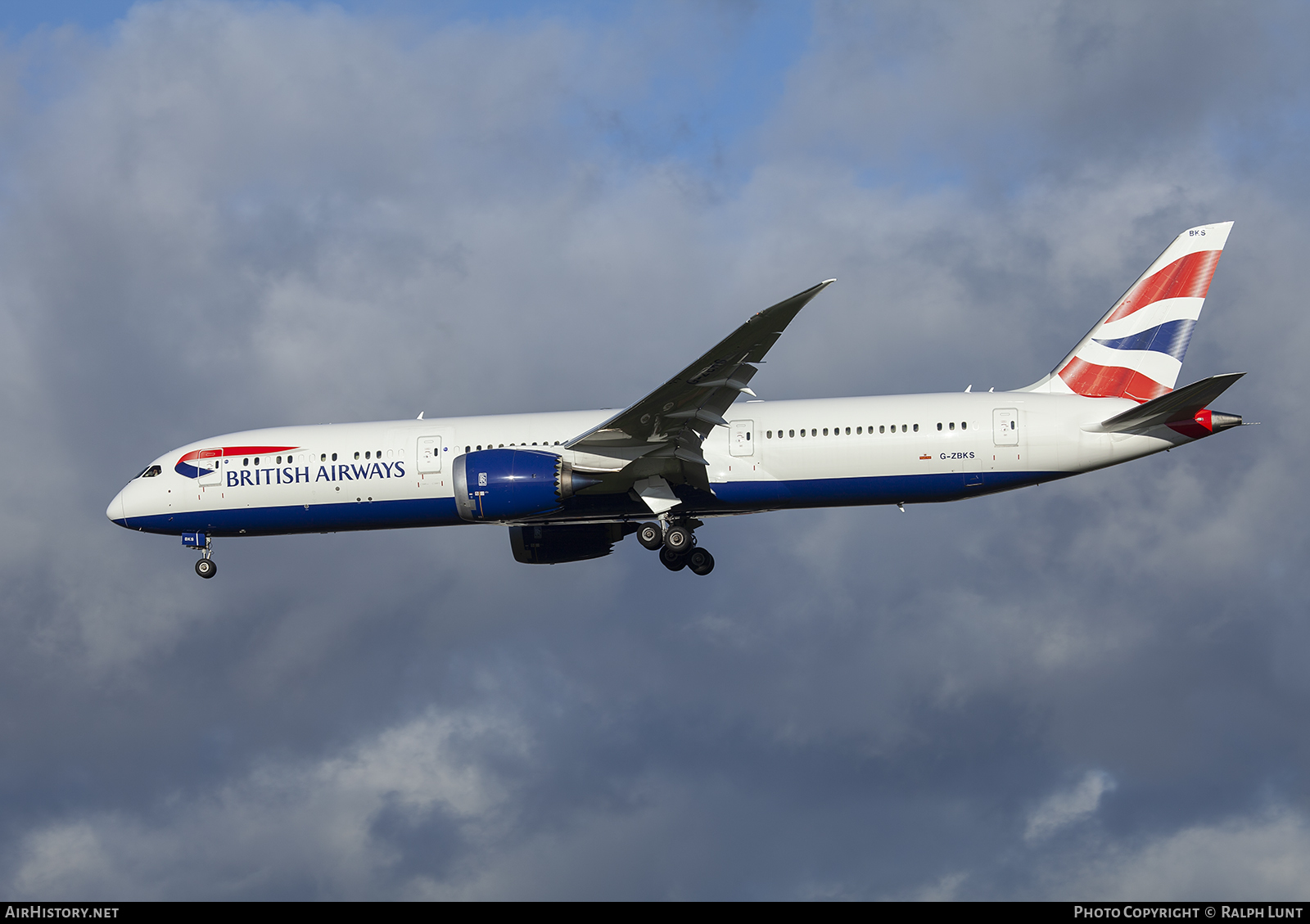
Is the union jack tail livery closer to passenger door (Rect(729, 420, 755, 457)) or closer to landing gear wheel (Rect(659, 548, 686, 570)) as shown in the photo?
passenger door (Rect(729, 420, 755, 457))

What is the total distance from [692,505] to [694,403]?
11.0 feet

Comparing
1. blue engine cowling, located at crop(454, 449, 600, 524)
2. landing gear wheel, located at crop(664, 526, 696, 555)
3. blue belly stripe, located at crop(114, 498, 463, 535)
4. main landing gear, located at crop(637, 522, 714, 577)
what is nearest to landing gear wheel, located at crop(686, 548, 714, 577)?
main landing gear, located at crop(637, 522, 714, 577)

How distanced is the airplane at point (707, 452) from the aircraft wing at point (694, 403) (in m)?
0.05

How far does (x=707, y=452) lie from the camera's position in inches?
1280

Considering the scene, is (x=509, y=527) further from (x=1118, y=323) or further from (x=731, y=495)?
(x=1118, y=323)

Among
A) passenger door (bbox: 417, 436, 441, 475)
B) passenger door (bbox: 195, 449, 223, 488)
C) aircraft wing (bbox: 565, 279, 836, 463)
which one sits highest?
passenger door (bbox: 195, 449, 223, 488)

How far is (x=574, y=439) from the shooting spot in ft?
106

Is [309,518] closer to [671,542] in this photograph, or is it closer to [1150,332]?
[671,542]

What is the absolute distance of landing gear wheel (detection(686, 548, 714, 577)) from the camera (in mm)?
35312

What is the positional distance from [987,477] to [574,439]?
31.2ft

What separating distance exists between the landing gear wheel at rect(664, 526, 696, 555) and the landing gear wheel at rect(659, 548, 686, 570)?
5.7 inches

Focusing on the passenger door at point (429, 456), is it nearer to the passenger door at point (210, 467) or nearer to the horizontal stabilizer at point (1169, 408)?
the passenger door at point (210, 467)
